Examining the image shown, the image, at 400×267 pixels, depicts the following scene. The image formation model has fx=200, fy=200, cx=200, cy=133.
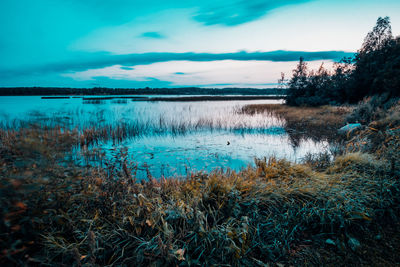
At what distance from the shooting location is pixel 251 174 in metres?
5.25

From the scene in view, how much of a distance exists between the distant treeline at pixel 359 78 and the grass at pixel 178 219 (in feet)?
60.9

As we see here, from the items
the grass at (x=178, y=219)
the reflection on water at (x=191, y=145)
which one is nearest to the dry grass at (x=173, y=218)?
the grass at (x=178, y=219)

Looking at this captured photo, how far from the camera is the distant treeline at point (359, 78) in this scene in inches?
771

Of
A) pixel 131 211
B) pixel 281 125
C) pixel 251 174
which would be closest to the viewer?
pixel 131 211

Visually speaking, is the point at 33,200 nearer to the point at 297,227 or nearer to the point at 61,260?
the point at 61,260

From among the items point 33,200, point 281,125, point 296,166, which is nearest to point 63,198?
point 33,200

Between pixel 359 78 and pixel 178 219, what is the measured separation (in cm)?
3081

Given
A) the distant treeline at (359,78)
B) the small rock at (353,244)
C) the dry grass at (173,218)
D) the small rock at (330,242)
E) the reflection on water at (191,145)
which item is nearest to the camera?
the dry grass at (173,218)

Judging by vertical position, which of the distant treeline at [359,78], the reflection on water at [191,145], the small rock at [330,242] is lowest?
the small rock at [330,242]

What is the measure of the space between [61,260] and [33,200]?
3.08ft

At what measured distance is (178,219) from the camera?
3.20m

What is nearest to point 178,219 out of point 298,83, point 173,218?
point 173,218

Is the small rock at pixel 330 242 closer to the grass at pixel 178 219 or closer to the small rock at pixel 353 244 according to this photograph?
the grass at pixel 178 219

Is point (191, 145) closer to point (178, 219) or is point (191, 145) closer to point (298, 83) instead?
point (178, 219)
